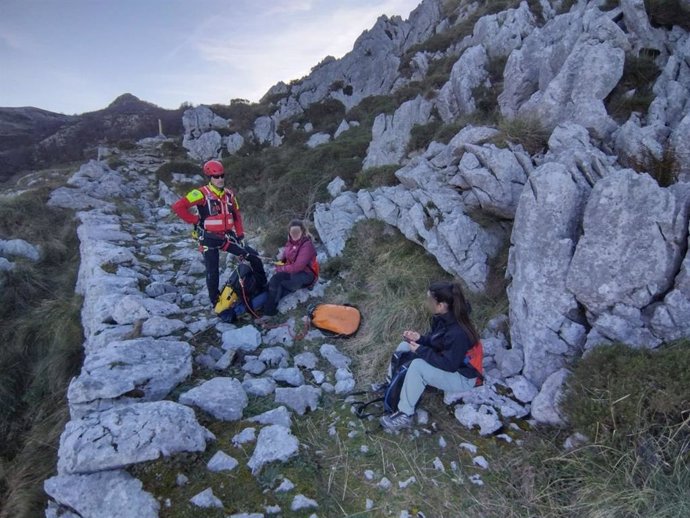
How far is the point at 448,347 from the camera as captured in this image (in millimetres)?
4879

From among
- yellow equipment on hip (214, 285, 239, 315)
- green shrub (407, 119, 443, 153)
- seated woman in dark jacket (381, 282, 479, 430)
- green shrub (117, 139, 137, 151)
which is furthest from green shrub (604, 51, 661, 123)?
green shrub (117, 139, 137, 151)

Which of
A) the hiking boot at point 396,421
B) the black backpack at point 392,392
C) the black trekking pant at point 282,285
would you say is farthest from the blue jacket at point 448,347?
the black trekking pant at point 282,285

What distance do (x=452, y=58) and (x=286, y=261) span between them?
1268cm

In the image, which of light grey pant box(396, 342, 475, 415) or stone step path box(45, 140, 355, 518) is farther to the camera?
light grey pant box(396, 342, 475, 415)

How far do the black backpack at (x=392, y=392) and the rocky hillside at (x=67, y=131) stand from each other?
3121cm

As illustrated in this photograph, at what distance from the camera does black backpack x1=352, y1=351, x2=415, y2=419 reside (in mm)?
5074

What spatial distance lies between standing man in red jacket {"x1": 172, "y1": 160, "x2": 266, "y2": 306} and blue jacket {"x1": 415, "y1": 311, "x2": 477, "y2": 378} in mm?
4245

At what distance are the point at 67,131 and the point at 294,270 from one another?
3562 cm

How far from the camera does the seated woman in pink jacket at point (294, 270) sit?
7914 mm

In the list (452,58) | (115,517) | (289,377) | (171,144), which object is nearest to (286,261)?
(289,377)

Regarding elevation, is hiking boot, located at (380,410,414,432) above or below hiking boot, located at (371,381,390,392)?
below

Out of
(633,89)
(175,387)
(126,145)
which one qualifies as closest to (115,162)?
(126,145)

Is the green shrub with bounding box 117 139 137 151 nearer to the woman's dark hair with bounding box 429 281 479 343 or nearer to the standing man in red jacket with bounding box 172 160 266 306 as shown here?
the standing man in red jacket with bounding box 172 160 266 306

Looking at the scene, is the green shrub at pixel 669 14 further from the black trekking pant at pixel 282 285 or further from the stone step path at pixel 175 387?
the black trekking pant at pixel 282 285
